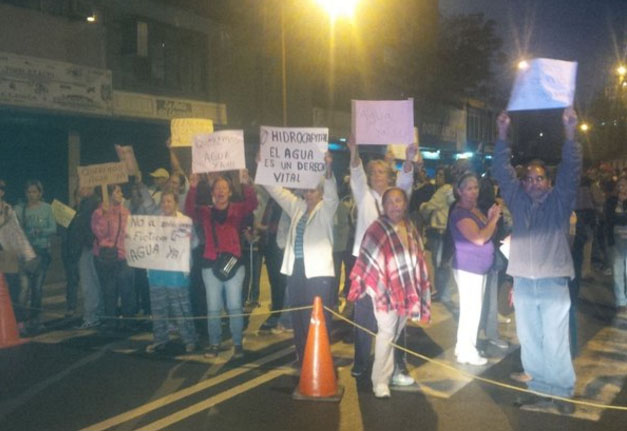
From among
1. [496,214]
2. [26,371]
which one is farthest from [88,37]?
[496,214]

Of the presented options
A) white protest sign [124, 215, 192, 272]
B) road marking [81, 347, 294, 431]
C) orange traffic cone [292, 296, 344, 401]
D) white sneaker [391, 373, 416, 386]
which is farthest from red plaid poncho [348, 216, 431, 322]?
white protest sign [124, 215, 192, 272]

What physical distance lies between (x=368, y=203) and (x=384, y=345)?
1.62 meters

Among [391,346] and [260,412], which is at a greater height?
[391,346]

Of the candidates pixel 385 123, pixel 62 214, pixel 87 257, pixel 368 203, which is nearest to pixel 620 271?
pixel 385 123

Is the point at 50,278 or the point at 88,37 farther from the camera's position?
the point at 88,37

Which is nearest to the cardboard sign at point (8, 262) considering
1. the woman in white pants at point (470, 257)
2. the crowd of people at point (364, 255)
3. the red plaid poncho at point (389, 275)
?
the crowd of people at point (364, 255)

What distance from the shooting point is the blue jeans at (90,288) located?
9477 mm

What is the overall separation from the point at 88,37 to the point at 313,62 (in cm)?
1243

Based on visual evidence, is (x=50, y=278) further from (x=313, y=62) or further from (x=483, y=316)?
(x=313, y=62)

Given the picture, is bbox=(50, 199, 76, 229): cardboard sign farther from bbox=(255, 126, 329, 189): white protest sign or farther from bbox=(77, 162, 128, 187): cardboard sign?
bbox=(255, 126, 329, 189): white protest sign

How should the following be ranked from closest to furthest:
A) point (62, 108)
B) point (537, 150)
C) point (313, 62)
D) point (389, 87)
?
point (62, 108) → point (313, 62) → point (389, 87) → point (537, 150)

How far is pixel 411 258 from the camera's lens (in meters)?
6.31

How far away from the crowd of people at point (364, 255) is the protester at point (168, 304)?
14 mm

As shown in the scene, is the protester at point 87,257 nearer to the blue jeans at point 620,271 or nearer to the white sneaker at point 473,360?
the white sneaker at point 473,360
